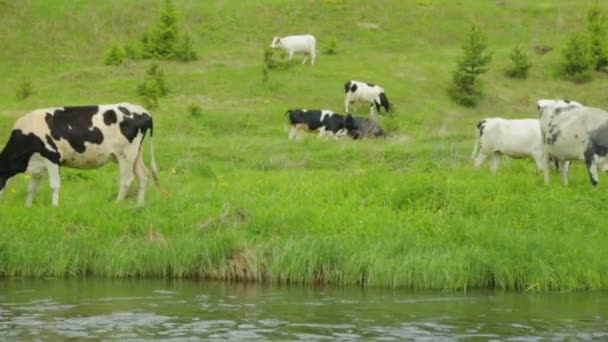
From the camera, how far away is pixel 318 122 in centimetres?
3644

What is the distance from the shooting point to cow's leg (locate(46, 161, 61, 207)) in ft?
63.0

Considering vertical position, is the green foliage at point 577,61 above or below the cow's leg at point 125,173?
above

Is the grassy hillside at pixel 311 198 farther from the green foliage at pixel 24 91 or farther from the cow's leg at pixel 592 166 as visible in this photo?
the green foliage at pixel 24 91

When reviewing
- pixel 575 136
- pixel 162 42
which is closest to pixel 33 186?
pixel 575 136

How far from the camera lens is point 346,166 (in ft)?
82.7

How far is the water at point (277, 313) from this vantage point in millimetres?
11617

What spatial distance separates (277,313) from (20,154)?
8740 mm

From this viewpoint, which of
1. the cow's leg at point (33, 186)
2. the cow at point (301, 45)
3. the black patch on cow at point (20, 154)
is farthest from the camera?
the cow at point (301, 45)

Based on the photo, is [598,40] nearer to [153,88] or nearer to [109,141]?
[153,88]

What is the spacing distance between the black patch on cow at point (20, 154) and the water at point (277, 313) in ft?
15.7

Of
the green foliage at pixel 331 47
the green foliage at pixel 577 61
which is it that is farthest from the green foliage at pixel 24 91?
the green foliage at pixel 577 61

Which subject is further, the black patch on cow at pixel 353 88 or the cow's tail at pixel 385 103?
the black patch on cow at pixel 353 88

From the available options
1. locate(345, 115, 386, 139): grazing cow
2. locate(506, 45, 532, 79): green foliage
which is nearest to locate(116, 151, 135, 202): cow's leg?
locate(345, 115, 386, 139): grazing cow

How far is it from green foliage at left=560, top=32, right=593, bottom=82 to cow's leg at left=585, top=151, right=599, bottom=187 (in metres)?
29.9
